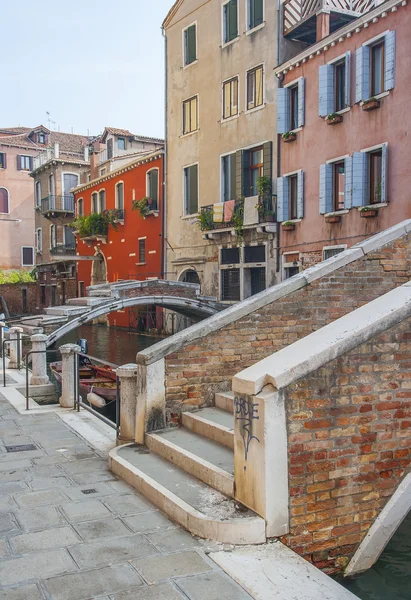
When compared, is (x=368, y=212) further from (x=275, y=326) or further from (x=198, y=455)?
(x=198, y=455)

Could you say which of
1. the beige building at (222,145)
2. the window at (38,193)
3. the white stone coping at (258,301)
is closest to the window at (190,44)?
the beige building at (222,145)

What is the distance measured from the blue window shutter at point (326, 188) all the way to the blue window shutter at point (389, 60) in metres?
2.70

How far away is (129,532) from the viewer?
12.3 ft

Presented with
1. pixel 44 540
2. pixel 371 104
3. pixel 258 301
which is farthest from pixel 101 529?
pixel 371 104

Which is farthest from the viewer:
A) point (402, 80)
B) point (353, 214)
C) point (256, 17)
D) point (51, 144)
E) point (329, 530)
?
point (51, 144)

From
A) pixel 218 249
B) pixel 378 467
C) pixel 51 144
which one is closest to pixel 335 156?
pixel 218 249

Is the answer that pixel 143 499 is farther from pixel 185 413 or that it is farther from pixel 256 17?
pixel 256 17

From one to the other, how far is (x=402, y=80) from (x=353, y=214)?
331 centimetres

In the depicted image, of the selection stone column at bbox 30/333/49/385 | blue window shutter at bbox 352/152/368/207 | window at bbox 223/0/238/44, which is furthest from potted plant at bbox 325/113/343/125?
stone column at bbox 30/333/49/385

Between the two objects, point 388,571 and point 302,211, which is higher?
point 302,211

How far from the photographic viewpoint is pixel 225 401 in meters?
5.68

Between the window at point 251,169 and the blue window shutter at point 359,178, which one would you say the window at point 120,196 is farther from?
the blue window shutter at point 359,178

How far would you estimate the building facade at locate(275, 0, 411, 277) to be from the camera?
13859mm

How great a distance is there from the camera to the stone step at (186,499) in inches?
139
